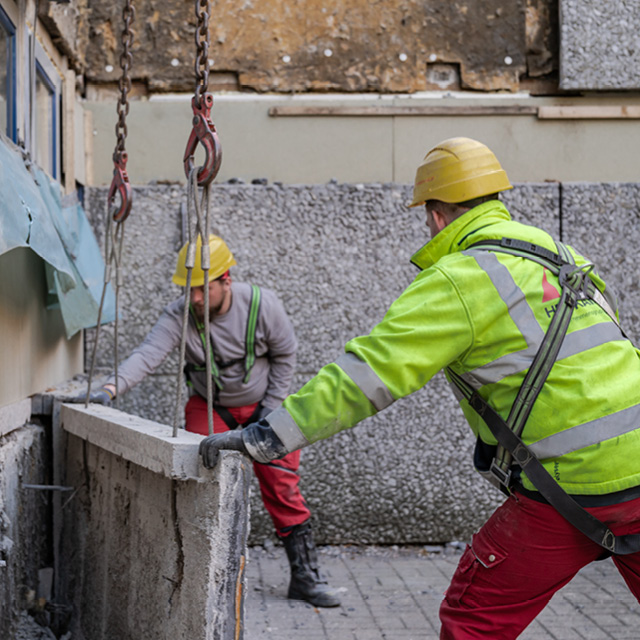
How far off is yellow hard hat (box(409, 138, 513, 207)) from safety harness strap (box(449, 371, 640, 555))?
0.68m

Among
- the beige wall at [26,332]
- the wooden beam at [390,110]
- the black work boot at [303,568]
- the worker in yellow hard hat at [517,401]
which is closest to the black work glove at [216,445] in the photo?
the worker in yellow hard hat at [517,401]

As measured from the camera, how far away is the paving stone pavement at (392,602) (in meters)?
4.20

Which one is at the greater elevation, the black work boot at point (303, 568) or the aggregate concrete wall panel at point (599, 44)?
the aggregate concrete wall panel at point (599, 44)

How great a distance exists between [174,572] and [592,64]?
447cm

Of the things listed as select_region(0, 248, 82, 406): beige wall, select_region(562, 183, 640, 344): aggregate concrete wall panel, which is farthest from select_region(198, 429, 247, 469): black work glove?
select_region(562, 183, 640, 344): aggregate concrete wall panel

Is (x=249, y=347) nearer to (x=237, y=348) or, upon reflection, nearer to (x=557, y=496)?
(x=237, y=348)

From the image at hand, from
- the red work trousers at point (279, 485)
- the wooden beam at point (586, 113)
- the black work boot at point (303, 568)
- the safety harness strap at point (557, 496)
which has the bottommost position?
the black work boot at point (303, 568)

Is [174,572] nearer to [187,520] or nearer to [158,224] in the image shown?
[187,520]

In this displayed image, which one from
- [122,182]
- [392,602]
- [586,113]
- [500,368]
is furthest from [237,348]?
[586,113]

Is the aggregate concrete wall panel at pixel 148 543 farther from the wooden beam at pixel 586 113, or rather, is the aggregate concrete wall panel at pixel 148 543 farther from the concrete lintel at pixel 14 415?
the wooden beam at pixel 586 113

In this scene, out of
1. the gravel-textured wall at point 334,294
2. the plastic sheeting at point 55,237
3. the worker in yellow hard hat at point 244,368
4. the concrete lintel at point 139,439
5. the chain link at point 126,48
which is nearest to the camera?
the concrete lintel at point 139,439

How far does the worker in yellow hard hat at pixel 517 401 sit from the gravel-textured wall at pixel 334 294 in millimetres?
2964

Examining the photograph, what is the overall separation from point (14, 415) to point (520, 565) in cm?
234

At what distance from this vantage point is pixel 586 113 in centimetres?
579
